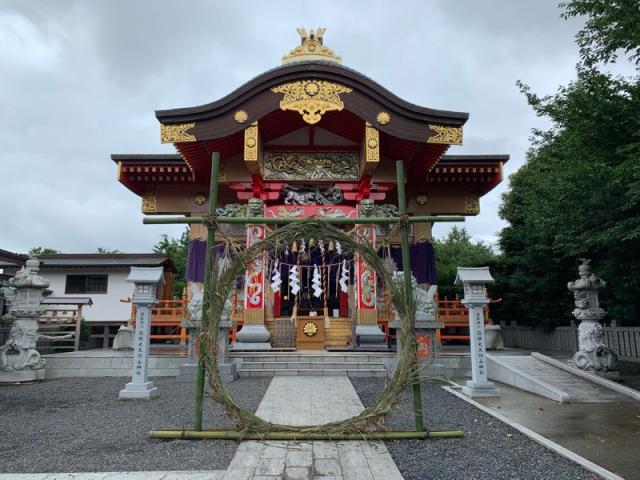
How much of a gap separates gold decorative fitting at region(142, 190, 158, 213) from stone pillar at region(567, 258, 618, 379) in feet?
39.5

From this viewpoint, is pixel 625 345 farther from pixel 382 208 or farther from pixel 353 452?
pixel 353 452

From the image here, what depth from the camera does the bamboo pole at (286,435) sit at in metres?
4.59

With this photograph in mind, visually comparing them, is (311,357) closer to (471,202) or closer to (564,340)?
(471,202)

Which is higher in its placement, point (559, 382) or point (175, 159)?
point (175, 159)

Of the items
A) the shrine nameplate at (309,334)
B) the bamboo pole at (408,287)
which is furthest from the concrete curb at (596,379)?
the shrine nameplate at (309,334)

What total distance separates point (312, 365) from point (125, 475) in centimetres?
618

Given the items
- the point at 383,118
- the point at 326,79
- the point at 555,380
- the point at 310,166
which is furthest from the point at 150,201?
the point at 555,380

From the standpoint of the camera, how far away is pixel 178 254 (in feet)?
94.6

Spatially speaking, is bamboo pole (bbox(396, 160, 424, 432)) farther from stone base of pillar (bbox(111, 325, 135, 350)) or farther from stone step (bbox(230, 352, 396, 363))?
stone base of pillar (bbox(111, 325, 135, 350))

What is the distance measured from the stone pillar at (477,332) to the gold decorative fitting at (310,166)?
18.5 feet

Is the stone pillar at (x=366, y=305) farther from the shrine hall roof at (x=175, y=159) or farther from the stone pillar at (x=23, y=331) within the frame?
the stone pillar at (x=23, y=331)

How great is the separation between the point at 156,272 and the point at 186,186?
6.49m

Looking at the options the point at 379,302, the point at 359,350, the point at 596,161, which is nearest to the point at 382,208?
the point at 379,302

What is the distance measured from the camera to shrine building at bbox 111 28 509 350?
11.3m
